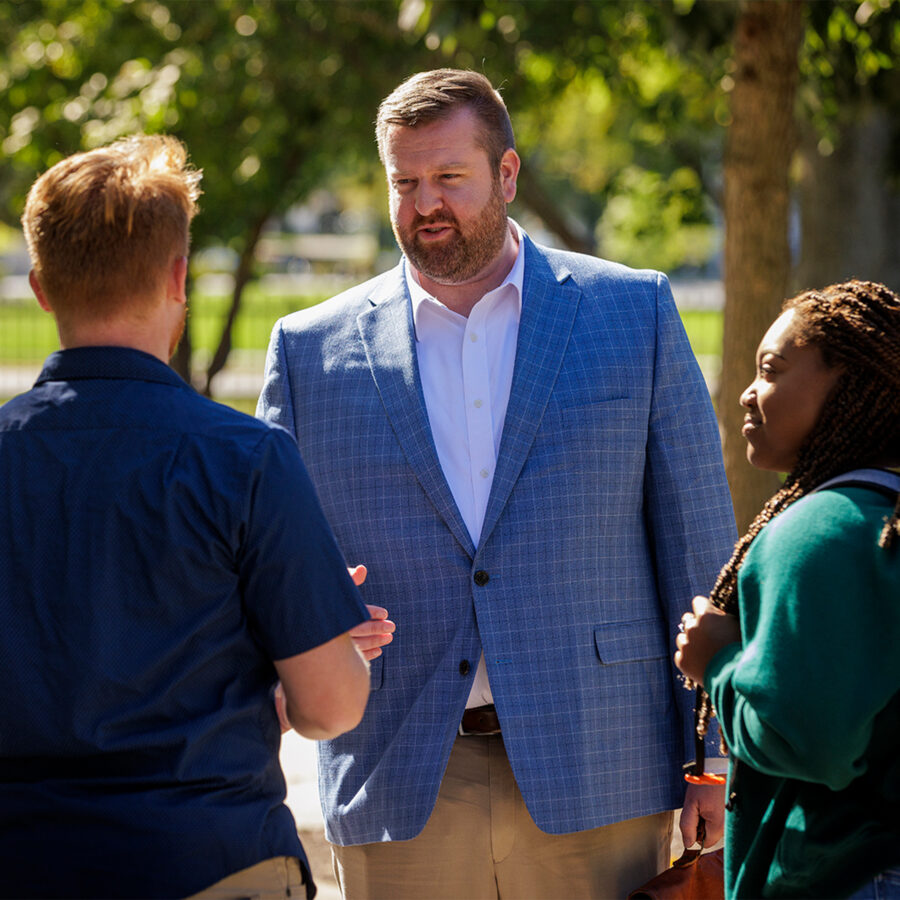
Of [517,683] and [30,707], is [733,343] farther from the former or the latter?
[30,707]

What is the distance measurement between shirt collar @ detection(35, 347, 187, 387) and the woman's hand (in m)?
0.98

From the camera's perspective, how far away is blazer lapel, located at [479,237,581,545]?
279 cm

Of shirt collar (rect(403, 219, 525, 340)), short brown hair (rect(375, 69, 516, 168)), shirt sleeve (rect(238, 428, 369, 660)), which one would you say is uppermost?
short brown hair (rect(375, 69, 516, 168))

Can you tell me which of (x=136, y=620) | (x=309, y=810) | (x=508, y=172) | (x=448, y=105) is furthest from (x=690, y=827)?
(x=309, y=810)

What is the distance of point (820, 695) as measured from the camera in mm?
1801

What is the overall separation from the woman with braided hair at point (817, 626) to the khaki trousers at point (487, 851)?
2.59 ft

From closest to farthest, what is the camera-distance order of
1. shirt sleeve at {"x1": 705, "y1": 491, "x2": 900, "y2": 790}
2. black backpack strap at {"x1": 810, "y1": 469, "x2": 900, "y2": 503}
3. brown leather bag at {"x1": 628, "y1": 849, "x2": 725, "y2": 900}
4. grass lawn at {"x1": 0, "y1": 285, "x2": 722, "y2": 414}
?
shirt sleeve at {"x1": 705, "y1": 491, "x2": 900, "y2": 790}, black backpack strap at {"x1": 810, "y1": 469, "x2": 900, "y2": 503}, brown leather bag at {"x1": 628, "y1": 849, "x2": 725, "y2": 900}, grass lawn at {"x1": 0, "y1": 285, "x2": 722, "y2": 414}

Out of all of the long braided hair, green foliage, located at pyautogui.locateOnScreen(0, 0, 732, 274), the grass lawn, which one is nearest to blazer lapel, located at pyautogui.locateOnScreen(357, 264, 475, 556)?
the long braided hair

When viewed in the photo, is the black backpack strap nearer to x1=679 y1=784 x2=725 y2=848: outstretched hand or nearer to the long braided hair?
the long braided hair

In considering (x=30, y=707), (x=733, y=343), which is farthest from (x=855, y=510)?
(x=733, y=343)

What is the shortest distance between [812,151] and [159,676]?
10144mm

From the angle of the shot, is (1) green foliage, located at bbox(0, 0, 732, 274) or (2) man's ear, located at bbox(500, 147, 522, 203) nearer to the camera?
(2) man's ear, located at bbox(500, 147, 522, 203)

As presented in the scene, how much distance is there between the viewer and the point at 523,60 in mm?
8836

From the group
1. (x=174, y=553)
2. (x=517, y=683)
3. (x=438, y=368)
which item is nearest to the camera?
(x=174, y=553)
